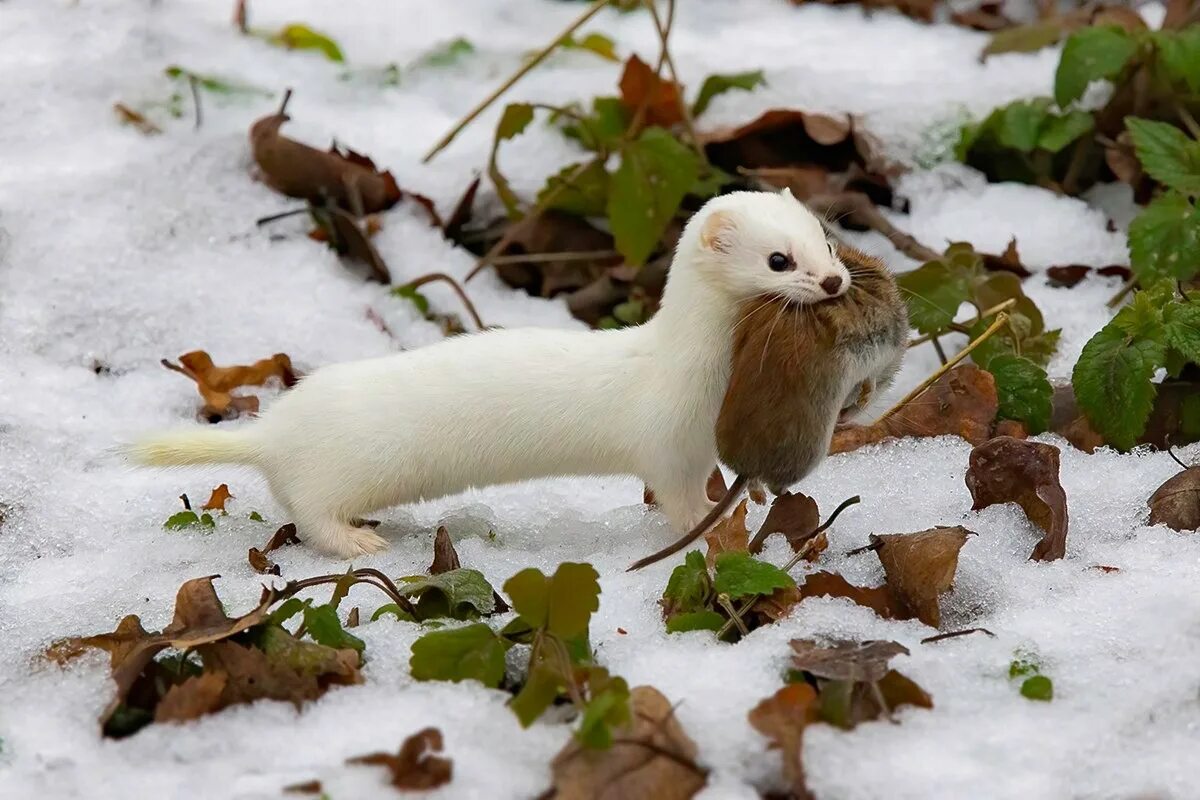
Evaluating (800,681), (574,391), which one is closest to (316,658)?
(800,681)

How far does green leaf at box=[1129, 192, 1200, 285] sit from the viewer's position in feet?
10.2

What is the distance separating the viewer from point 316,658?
198 centimetres

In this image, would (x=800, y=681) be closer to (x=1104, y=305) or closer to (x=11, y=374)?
(x=1104, y=305)

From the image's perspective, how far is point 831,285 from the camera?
2.45 m

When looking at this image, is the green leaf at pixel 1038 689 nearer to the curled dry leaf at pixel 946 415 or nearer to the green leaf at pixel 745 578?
the green leaf at pixel 745 578

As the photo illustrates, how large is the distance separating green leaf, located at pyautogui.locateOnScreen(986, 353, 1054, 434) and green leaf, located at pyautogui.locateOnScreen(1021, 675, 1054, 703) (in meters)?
1.15

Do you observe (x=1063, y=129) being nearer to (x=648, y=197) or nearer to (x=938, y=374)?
(x=648, y=197)

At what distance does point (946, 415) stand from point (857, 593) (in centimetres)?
85

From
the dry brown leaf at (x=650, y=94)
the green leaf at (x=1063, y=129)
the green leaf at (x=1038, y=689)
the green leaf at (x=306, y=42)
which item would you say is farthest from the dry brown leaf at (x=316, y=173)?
the green leaf at (x=1038, y=689)

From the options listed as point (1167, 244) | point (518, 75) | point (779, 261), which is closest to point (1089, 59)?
point (1167, 244)

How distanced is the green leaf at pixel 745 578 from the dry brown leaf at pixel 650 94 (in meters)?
2.19

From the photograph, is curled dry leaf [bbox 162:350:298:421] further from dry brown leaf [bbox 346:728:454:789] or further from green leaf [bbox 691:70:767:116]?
dry brown leaf [bbox 346:728:454:789]

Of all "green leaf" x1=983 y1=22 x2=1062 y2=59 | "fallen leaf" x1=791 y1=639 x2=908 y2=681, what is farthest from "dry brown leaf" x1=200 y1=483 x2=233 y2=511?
"green leaf" x1=983 y1=22 x2=1062 y2=59

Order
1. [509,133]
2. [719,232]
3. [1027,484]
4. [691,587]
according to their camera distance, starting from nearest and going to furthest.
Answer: [691,587] < [1027,484] < [719,232] < [509,133]
